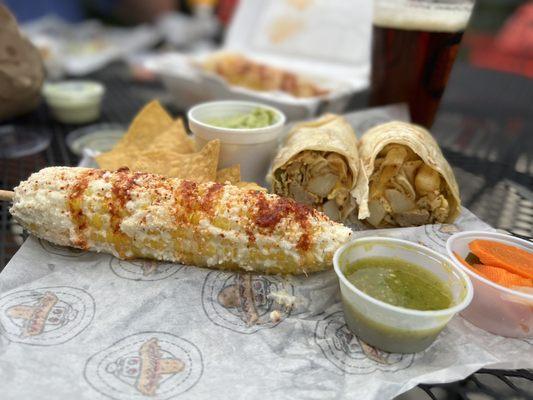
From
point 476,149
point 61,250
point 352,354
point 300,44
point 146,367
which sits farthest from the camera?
point 300,44

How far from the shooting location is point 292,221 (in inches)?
60.4

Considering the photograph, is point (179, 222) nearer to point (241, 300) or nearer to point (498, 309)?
point (241, 300)

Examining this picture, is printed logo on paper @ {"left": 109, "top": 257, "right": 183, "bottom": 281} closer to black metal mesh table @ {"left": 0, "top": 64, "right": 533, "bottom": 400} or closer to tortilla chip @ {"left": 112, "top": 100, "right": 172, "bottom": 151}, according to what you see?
black metal mesh table @ {"left": 0, "top": 64, "right": 533, "bottom": 400}

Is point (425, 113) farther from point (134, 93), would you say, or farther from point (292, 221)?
point (134, 93)

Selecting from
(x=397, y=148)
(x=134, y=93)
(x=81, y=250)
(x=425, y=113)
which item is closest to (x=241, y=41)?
(x=134, y=93)

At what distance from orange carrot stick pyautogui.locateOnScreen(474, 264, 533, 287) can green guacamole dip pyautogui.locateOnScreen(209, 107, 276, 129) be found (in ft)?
3.73

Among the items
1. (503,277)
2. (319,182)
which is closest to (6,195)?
(319,182)

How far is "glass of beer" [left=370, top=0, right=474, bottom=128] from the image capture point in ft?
7.85

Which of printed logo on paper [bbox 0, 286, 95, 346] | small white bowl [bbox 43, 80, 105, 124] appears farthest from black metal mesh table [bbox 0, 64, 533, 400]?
printed logo on paper [bbox 0, 286, 95, 346]

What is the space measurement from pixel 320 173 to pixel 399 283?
613mm

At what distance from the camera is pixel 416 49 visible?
251 centimetres

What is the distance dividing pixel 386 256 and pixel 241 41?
3193 millimetres

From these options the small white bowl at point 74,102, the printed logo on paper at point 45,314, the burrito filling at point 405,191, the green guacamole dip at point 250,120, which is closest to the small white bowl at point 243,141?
the green guacamole dip at point 250,120

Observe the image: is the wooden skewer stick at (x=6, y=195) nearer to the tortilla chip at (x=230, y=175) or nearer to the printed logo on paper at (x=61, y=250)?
the printed logo on paper at (x=61, y=250)
